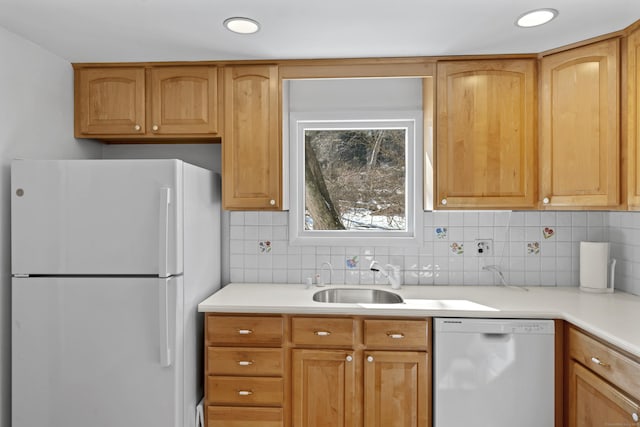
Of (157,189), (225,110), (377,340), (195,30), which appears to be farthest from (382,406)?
(195,30)

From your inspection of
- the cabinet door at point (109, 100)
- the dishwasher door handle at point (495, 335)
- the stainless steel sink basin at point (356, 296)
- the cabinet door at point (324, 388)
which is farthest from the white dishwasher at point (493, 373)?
the cabinet door at point (109, 100)

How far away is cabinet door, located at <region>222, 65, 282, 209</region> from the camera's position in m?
2.34

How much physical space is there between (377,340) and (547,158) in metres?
1.36

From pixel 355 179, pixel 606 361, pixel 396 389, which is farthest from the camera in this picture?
pixel 355 179

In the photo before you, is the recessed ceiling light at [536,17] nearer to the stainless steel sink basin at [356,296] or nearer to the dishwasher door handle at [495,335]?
the dishwasher door handle at [495,335]

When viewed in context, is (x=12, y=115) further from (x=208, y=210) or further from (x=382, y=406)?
(x=382, y=406)

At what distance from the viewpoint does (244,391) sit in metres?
2.06

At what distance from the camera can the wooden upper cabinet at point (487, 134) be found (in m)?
2.25

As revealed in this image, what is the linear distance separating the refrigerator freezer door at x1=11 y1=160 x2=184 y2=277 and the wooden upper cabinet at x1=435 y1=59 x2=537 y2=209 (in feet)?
5.00

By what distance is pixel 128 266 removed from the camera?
189cm

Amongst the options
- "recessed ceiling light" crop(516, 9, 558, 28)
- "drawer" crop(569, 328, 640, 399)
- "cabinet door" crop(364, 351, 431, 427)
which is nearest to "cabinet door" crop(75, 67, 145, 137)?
"cabinet door" crop(364, 351, 431, 427)

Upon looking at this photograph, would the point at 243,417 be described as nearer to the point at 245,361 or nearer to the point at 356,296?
the point at 245,361

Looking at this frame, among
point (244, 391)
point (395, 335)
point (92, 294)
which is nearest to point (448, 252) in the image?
point (395, 335)

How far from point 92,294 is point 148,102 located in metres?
1.16
